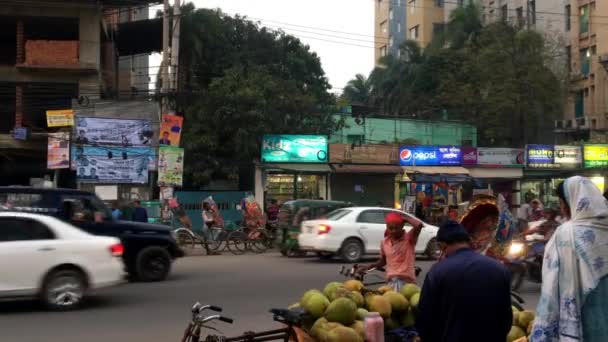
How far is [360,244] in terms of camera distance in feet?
56.3

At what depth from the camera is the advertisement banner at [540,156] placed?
33094 millimetres

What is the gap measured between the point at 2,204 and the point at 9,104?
56.9 ft

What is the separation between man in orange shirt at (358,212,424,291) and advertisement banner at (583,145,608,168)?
30.8 m

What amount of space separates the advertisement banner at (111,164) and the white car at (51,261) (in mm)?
14842

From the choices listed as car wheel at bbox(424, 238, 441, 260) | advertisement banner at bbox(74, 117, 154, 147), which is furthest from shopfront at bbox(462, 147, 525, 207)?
advertisement banner at bbox(74, 117, 154, 147)

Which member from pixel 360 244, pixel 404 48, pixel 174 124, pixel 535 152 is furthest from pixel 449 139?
pixel 360 244

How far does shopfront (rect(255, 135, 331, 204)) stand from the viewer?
28.2 metres

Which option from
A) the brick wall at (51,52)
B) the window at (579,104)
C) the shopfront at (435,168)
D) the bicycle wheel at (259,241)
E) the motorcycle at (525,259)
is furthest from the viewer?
the window at (579,104)

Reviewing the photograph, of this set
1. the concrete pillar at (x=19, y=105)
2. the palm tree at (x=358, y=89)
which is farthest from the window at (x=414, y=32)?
the concrete pillar at (x=19, y=105)

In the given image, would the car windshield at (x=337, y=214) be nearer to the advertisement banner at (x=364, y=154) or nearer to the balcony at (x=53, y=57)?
the advertisement banner at (x=364, y=154)

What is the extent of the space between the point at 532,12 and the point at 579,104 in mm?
8786

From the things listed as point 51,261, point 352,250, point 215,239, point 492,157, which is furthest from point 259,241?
point 492,157

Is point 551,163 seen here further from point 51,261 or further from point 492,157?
point 51,261

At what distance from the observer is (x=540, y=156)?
33344mm
